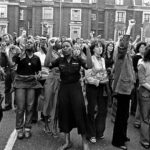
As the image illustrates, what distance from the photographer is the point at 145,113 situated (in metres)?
5.64

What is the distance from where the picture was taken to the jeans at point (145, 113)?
18.4ft

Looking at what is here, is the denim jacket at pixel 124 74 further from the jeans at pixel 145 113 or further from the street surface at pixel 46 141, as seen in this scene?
the street surface at pixel 46 141

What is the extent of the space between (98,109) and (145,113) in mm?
922

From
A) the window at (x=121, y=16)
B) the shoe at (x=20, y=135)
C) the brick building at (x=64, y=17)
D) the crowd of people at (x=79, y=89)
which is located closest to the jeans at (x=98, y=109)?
the crowd of people at (x=79, y=89)

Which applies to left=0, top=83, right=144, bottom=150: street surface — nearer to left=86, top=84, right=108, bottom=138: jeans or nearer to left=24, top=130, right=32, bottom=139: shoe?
left=24, top=130, right=32, bottom=139: shoe

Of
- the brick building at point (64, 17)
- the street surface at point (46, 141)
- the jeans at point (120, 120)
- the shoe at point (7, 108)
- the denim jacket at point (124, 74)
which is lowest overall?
the street surface at point (46, 141)

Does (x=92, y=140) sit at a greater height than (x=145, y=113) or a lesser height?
lesser

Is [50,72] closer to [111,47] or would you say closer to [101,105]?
[101,105]

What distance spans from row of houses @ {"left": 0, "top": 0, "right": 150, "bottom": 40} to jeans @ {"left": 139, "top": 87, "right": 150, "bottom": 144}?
44.5m

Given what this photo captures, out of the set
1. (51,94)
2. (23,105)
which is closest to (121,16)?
(51,94)

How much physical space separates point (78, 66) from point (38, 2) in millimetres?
47989

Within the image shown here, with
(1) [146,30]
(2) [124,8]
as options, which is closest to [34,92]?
(1) [146,30]

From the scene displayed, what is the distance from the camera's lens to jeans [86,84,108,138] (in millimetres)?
5730

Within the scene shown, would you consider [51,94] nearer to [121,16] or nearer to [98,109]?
[98,109]
